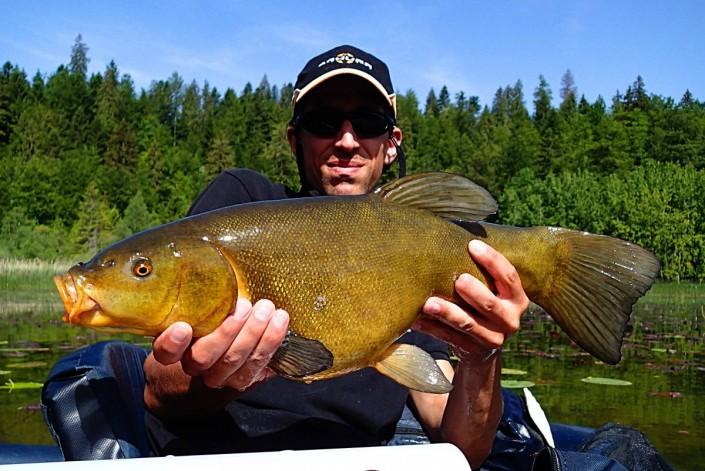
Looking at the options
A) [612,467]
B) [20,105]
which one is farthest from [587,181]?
[20,105]

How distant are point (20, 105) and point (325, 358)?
80046 millimetres

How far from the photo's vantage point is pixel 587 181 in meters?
46.7

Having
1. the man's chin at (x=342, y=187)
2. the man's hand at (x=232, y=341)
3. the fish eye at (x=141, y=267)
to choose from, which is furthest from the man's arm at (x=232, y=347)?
the man's chin at (x=342, y=187)

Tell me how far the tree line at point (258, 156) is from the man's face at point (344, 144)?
33548mm

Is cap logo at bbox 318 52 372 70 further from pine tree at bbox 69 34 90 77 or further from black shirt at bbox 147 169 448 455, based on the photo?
pine tree at bbox 69 34 90 77

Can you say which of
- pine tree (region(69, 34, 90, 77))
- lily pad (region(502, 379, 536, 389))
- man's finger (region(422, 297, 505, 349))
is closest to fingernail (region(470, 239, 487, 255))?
man's finger (region(422, 297, 505, 349))

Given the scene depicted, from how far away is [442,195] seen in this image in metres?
2.52

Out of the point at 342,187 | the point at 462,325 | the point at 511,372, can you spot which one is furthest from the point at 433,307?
the point at 511,372

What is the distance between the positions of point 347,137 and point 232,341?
58.7 inches

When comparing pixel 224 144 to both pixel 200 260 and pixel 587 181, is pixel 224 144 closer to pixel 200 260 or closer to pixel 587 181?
pixel 587 181

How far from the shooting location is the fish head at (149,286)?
203 centimetres

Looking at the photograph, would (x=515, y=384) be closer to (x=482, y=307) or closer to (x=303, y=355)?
(x=482, y=307)

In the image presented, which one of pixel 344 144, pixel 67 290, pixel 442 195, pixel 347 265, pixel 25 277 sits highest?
pixel 344 144

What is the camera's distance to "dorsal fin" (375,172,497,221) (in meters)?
2.49
